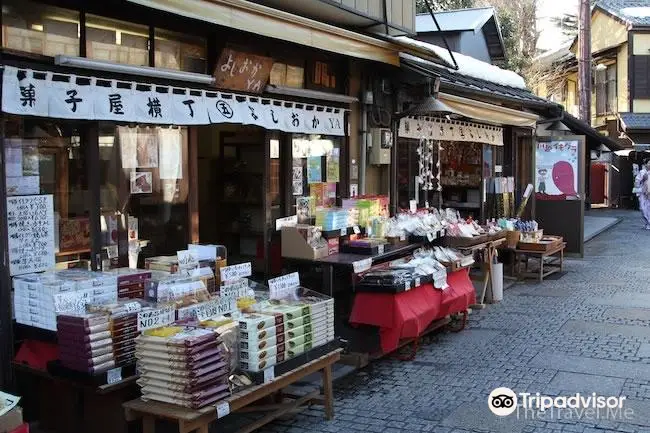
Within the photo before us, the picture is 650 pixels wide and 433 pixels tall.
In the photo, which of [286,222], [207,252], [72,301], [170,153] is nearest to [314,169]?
[286,222]

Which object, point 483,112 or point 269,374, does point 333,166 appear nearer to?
point 483,112

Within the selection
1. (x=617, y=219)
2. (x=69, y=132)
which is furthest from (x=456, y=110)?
(x=617, y=219)

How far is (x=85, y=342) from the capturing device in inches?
186

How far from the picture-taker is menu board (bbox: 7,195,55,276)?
18.2 feet

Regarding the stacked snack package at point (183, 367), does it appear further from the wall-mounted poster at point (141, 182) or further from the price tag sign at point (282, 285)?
the wall-mounted poster at point (141, 182)

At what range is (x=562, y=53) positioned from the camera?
37.2 meters

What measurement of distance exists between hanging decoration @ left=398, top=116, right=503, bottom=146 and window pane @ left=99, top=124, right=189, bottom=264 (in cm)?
466

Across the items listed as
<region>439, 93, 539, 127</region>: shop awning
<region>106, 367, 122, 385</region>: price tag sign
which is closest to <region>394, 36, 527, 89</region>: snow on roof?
<region>439, 93, 539, 127</region>: shop awning

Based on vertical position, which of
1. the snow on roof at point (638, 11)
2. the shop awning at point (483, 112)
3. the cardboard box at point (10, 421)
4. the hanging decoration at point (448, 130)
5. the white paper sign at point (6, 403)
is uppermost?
the snow on roof at point (638, 11)

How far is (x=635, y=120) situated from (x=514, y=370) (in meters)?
27.8

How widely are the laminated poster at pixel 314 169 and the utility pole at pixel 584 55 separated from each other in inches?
564

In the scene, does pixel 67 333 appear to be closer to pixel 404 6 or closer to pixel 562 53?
pixel 404 6

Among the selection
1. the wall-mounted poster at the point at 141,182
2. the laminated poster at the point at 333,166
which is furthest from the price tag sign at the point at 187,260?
Result: the laminated poster at the point at 333,166
